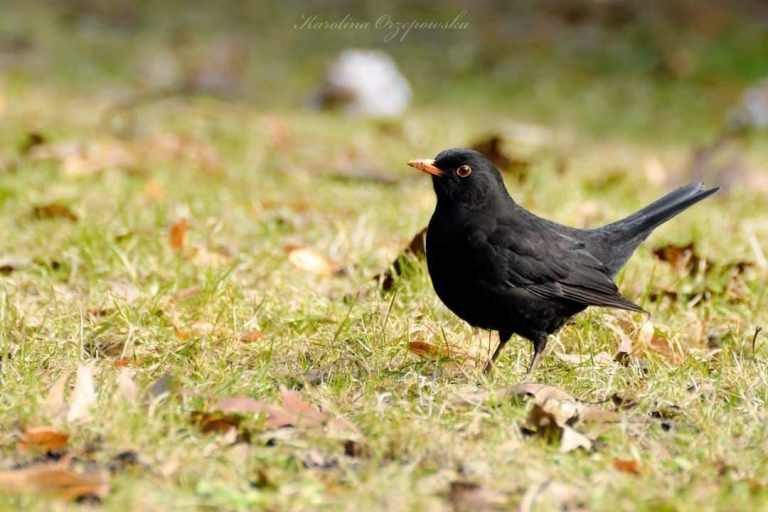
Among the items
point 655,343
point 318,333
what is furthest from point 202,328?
point 655,343

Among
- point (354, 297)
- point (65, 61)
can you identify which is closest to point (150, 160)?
point (354, 297)

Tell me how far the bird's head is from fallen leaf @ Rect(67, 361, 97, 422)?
132 cm

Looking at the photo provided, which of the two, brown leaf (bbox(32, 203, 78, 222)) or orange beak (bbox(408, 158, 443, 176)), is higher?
orange beak (bbox(408, 158, 443, 176))

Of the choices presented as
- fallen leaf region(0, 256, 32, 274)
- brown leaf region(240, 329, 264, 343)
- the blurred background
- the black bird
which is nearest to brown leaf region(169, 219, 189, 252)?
fallen leaf region(0, 256, 32, 274)

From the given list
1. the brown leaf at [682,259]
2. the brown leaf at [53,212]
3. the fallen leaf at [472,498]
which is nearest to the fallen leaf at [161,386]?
the fallen leaf at [472,498]

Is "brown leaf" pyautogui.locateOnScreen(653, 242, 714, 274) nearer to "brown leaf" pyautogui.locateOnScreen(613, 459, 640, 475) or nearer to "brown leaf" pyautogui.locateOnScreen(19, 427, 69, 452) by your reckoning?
"brown leaf" pyautogui.locateOnScreen(613, 459, 640, 475)

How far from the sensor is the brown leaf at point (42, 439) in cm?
296

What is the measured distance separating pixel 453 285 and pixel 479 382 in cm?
32

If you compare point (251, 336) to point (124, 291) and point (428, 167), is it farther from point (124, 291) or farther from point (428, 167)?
point (428, 167)

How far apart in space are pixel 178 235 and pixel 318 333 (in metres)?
1.20

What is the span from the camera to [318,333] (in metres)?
4.08

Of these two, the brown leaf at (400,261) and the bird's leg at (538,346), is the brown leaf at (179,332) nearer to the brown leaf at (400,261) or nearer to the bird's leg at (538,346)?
the brown leaf at (400,261)

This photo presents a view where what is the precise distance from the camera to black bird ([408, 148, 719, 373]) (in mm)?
3785

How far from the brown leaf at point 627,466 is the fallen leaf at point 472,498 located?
37cm
